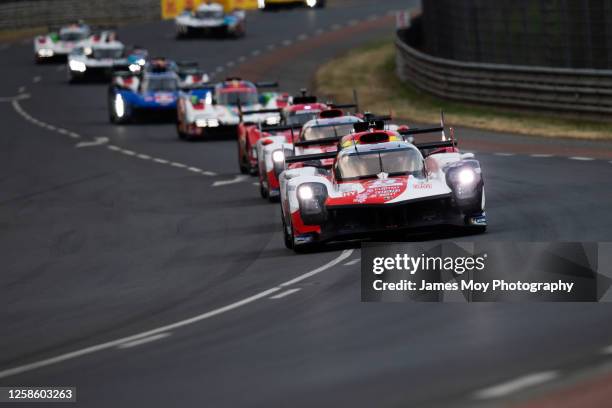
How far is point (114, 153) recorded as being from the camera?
35.5 meters

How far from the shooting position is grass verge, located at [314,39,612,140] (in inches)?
1316

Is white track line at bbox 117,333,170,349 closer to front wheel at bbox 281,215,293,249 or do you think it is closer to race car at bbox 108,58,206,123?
front wheel at bbox 281,215,293,249

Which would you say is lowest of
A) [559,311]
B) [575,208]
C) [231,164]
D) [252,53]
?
[252,53]

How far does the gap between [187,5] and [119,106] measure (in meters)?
31.0

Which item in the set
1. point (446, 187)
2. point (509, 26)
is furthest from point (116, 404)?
point (509, 26)

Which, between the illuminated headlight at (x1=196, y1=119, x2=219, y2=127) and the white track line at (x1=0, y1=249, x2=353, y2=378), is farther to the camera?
the illuminated headlight at (x1=196, y1=119, x2=219, y2=127)

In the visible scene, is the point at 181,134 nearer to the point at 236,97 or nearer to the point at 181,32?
the point at 236,97

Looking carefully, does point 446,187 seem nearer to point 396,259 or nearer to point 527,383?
point 396,259

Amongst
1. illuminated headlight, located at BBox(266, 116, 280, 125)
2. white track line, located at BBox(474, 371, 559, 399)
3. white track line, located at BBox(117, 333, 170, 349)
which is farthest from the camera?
illuminated headlight, located at BBox(266, 116, 280, 125)

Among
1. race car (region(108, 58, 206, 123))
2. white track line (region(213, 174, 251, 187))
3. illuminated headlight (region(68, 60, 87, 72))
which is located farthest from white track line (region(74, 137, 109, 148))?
illuminated headlight (region(68, 60, 87, 72))

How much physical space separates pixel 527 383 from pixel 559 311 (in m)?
2.58

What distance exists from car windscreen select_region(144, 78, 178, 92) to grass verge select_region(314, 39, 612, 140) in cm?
543

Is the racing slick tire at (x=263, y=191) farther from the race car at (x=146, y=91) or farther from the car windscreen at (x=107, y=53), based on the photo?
the car windscreen at (x=107, y=53)

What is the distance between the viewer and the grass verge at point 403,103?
33.4m
